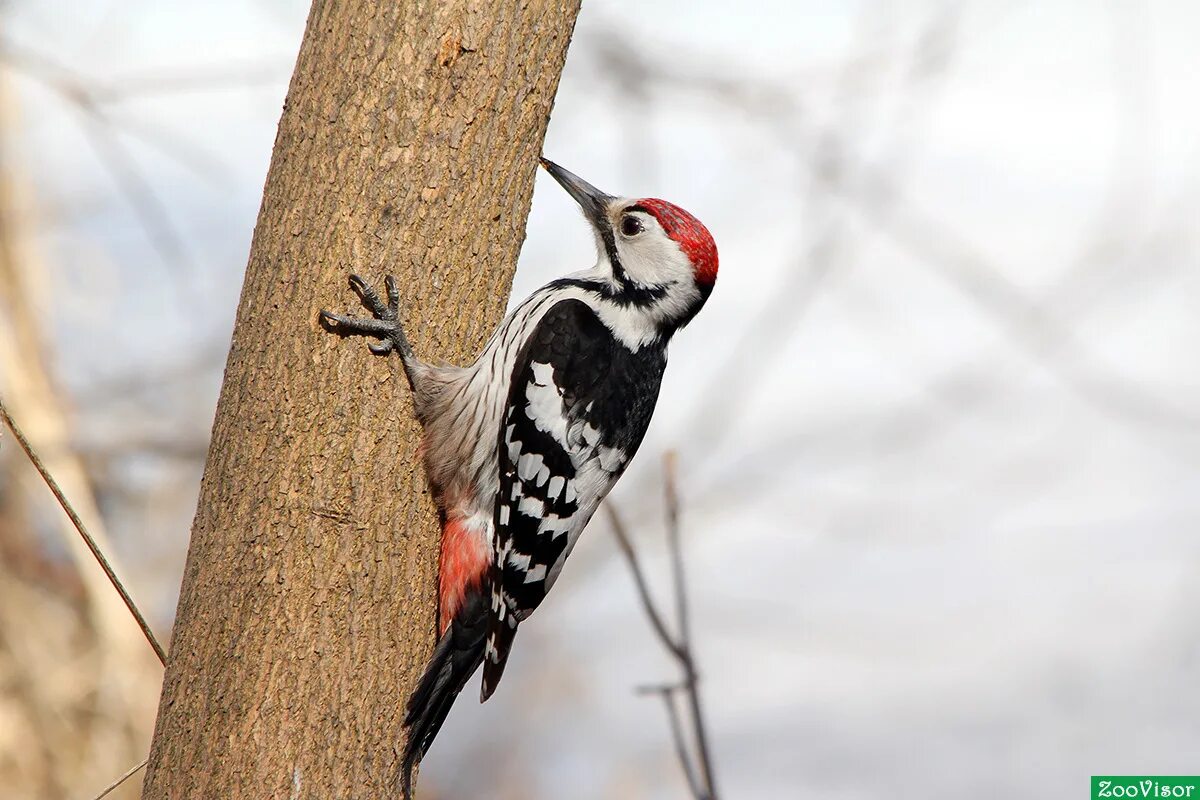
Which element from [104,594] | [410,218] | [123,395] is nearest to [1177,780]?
[410,218]

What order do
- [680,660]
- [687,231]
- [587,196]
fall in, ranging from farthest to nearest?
[587,196]
[687,231]
[680,660]

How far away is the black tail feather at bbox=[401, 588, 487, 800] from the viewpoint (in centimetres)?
229

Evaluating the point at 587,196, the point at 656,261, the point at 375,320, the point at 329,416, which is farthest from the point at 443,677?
the point at 587,196

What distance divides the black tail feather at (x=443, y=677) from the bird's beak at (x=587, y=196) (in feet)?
3.95

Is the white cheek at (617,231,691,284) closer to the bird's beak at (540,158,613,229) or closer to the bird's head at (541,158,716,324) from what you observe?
the bird's head at (541,158,716,324)

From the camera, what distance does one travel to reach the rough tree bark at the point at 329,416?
211cm

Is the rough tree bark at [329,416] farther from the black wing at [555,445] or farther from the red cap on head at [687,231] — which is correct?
the red cap on head at [687,231]

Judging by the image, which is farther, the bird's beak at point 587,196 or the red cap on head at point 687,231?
the bird's beak at point 587,196

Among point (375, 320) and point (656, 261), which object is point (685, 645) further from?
point (656, 261)

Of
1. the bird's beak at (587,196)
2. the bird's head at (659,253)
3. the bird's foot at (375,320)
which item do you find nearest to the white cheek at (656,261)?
the bird's head at (659,253)

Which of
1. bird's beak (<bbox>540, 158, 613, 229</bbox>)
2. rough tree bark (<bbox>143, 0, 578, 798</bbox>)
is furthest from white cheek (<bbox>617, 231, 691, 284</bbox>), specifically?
rough tree bark (<bbox>143, 0, 578, 798</bbox>)

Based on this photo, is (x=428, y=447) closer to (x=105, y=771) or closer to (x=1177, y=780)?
(x=1177, y=780)

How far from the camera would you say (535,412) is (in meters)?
2.74

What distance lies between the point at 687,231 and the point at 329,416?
4.12 feet
